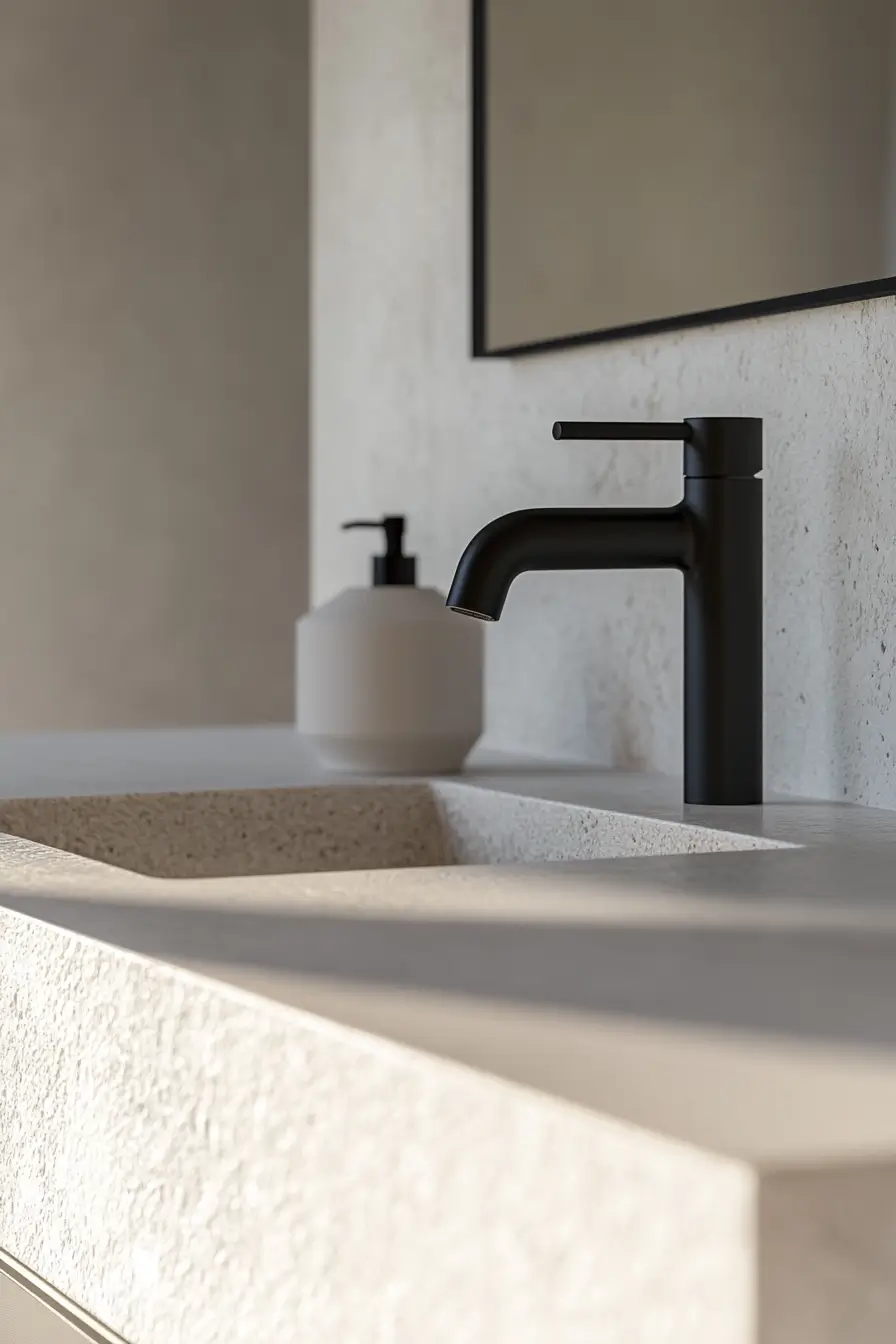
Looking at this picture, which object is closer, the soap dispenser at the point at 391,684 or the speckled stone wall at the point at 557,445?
the speckled stone wall at the point at 557,445

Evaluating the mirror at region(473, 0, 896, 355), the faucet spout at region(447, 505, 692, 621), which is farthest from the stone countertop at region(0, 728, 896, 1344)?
the mirror at region(473, 0, 896, 355)

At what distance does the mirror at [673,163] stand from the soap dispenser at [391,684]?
0.24 meters

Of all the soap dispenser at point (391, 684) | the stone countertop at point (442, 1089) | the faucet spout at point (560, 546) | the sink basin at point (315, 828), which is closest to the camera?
the stone countertop at point (442, 1089)

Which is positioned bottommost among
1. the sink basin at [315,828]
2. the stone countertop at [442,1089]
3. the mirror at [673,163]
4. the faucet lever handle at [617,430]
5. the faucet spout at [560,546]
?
the sink basin at [315,828]

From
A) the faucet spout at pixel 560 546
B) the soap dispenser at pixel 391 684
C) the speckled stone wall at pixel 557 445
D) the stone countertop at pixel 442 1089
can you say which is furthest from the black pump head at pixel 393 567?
the stone countertop at pixel 442 1089

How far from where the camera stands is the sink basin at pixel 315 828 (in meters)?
1.07

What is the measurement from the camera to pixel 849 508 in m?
1.06

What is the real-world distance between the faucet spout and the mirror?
0.17 m

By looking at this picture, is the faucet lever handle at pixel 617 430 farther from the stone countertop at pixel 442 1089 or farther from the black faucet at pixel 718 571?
the stone countertop at pixel 442 1089

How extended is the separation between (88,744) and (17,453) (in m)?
1.97

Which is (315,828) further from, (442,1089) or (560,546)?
(442,1089)

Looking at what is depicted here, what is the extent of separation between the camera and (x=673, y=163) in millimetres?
1176

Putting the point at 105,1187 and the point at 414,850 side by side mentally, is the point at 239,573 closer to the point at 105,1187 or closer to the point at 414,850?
the point at 414,850

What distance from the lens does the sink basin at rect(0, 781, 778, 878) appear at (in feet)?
3.51
